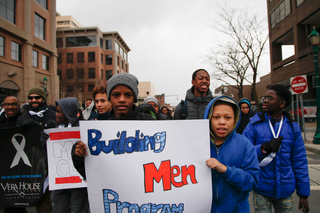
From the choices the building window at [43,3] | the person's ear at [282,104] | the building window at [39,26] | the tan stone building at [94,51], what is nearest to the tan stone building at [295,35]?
the person's ear at [282,104]

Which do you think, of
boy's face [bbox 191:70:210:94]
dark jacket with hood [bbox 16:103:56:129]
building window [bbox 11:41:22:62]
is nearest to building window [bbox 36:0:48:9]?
building window [bbox 11:41:22:62]

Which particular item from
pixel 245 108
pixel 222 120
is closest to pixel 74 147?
pixel 222 120

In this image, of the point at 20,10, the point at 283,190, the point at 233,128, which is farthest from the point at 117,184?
the point at 20,10

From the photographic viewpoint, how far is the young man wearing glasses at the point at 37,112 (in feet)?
10.7

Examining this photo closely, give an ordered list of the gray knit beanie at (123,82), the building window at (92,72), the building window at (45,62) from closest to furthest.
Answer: the gray knit beanie at (123,82) < the building window at (45,62) < the building window at (92,72)

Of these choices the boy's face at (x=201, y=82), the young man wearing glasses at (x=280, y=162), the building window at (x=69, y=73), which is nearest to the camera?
the young man wearing glasses at (x=280, y=162)

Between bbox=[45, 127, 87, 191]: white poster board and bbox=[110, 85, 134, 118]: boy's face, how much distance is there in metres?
0.88

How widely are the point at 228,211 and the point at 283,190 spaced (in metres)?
0.93

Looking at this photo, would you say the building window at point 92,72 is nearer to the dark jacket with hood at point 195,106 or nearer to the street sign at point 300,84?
the street sign at point 300,84

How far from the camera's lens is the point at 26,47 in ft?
65.7

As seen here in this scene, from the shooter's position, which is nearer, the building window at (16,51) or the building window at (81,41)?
the building window at (16,51)

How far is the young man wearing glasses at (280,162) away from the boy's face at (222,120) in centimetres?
65

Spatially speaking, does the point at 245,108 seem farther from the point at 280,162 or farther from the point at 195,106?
the point at 280,162

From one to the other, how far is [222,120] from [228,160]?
1.10 ft
